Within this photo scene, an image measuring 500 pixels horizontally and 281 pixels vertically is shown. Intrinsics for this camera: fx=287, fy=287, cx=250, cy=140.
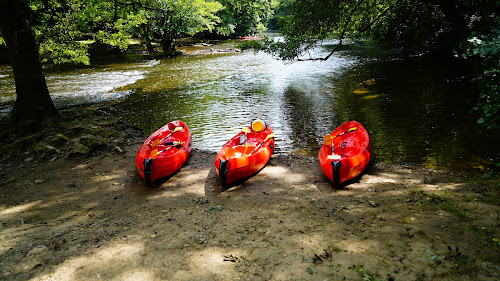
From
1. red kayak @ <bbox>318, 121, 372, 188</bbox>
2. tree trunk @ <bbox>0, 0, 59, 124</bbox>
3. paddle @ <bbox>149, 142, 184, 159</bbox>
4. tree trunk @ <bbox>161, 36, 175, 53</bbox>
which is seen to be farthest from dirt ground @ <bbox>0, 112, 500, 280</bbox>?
tree trunk @ <bbox>161, 36, 175, 53</bbox>

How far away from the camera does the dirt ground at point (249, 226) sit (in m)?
3.06

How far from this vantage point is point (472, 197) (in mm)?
4293

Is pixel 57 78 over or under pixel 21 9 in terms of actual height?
under

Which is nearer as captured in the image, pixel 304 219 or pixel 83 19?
pixel 304 219

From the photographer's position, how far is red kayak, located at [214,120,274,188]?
588cm

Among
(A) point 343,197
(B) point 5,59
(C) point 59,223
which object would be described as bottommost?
(A) point 343,197

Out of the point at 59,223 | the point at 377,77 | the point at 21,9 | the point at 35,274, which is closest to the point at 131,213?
the point at 59,223

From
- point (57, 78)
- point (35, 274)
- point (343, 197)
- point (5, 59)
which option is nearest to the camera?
point (35, 274)

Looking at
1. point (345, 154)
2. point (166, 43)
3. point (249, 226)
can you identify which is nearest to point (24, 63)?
point (249, 226)

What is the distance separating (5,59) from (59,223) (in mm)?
25024

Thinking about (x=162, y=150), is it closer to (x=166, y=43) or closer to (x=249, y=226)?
(x=249, y=226)

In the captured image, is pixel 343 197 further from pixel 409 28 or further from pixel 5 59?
pixel 5 59

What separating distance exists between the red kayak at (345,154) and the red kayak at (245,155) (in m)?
1.33

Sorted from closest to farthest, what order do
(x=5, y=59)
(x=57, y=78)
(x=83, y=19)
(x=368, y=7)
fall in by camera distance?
1. (x=368, y=7)
2. (x=83, y=19)
3. (x=57, y=78)
4. (x=5, y=59)
